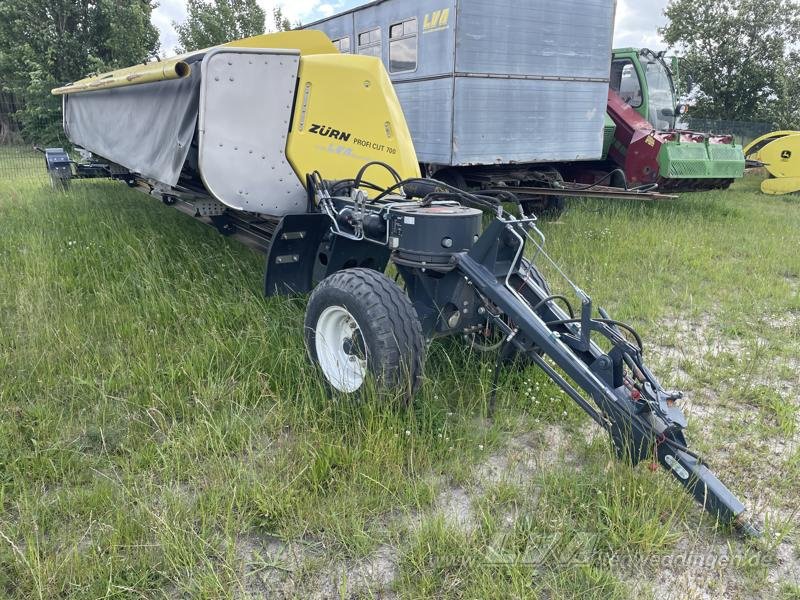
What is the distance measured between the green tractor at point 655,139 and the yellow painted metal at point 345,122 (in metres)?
5.37

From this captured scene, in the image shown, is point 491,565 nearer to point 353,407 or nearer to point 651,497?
point 651,497

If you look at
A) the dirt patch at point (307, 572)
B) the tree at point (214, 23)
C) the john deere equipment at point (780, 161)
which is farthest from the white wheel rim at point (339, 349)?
the tree at point (214, 23)

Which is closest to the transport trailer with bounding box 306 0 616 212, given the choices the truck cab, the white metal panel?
the truck cab

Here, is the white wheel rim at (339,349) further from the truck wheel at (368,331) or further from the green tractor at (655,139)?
Answer: the green tractor at (655,139)

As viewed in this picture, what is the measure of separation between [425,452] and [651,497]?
2.96 feet

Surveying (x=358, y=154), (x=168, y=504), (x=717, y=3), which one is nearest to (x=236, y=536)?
(x=168, y=504)

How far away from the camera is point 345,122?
12.5 feet

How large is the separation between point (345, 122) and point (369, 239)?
1.06 meters

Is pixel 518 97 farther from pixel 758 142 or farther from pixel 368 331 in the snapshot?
pixel 758 142

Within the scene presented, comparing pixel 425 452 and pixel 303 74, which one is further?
pixel 303 74

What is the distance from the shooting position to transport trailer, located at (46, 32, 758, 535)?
7.97ft

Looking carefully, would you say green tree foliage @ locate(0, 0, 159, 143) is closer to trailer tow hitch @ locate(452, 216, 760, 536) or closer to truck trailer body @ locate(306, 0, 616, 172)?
truck trailer body @ locate(306, 0, 616, 172)

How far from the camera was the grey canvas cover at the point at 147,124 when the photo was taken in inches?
147

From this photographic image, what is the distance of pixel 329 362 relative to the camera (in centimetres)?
306
